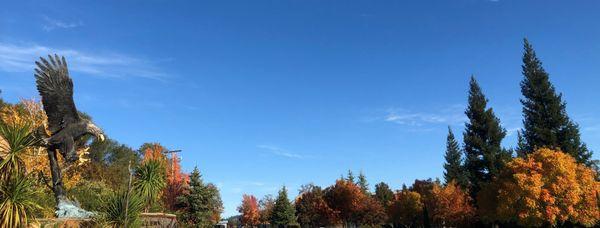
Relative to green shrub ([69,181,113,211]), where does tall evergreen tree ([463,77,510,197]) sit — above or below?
above

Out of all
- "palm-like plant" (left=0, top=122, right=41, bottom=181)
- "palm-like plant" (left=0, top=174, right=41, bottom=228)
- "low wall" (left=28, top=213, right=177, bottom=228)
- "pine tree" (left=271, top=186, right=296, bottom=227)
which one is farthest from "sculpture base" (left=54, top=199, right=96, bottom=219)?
"pine tree" (left=271, top=186, right=296, bottom=227)

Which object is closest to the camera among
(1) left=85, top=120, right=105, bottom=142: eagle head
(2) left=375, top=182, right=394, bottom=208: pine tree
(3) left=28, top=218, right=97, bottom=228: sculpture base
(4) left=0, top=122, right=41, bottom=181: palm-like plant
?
(4) left=0, top=122, right=41, bottom=181: palm-like plant

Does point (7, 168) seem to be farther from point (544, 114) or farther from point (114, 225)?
point (544, 114)

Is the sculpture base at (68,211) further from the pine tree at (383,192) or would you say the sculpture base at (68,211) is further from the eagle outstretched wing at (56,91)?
the pine tree at (383,192)

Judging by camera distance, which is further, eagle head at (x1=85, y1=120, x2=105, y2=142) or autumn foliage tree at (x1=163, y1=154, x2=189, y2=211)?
autumn foliage tree at (x1=163, y1=154, x2=189, y2=211)

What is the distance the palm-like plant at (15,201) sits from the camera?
1143cm

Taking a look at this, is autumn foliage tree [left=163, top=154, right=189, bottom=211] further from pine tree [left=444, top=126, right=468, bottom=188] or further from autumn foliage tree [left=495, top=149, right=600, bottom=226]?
pine tree [left=444, top=126, right=468, bottom=188]

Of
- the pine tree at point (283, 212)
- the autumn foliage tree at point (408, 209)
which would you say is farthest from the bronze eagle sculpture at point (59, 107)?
the pine tree at point (283, 212)

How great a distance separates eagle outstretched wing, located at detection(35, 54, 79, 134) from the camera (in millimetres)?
14055

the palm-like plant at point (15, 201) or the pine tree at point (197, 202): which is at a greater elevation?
the pine tree at point (197, 202)

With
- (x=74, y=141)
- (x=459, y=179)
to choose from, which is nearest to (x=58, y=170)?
(x=74, y=141)

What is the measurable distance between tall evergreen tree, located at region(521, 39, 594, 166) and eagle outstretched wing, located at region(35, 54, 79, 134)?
4724cm

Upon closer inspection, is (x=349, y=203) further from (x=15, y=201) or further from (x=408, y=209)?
(x=15, y=201)

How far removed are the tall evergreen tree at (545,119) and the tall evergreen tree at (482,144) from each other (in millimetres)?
4210
